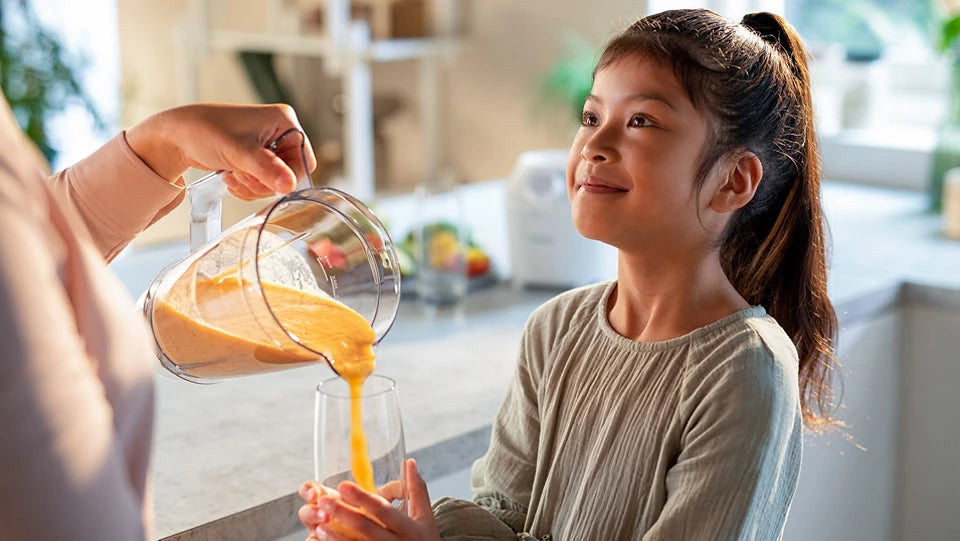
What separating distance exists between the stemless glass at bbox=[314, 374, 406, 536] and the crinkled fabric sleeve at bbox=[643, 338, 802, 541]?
235 millimetres

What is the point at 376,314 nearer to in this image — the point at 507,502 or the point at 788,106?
the point at 507,502

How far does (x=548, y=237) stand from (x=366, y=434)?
0.99 m

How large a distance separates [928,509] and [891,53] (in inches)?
Result: 53.3

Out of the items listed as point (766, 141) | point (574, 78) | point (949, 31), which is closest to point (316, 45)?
point (574, 78)

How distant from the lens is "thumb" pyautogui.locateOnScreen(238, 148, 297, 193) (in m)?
0.89

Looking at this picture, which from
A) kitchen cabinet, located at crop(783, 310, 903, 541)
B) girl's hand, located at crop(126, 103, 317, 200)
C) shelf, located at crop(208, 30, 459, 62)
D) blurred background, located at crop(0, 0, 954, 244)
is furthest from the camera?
shelf, located at crop(208, 30, 459, 62)

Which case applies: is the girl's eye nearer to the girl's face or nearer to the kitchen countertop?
the girl's face

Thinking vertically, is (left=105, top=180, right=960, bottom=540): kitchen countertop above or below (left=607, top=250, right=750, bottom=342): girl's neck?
below

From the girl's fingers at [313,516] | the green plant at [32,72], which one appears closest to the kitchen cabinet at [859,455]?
the girl's fingers at [313,516]

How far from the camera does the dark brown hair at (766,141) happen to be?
0.96m

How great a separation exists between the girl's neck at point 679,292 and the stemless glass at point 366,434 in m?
0.30

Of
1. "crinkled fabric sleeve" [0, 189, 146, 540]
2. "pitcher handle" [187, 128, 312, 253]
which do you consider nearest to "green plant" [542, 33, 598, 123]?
"pitcher handle" [187, 128, 312, 253]

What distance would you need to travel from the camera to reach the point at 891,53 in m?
2.74

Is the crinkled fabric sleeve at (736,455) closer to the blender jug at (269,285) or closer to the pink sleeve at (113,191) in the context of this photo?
the blender jug at (269,285)
